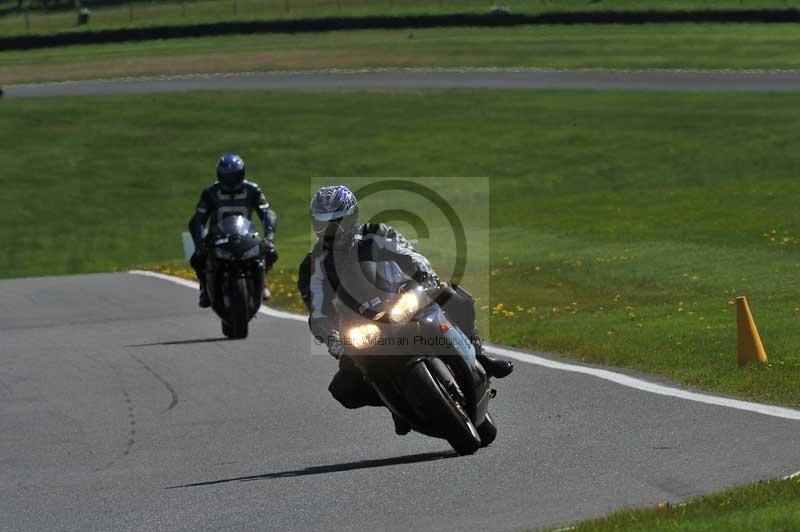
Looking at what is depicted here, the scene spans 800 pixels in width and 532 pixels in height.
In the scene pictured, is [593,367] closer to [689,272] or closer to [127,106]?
[689,272]

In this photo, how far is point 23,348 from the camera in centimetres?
1733

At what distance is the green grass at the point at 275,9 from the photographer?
202ft

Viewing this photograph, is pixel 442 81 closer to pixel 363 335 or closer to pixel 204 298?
pixel 204 298

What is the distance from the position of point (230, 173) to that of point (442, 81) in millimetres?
34151

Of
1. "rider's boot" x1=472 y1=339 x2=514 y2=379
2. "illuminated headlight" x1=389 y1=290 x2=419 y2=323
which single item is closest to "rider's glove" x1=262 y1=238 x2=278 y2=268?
"rider's boot" x1=472 y1=339 x2=514 y2=379

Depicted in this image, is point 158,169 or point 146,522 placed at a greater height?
point 146,522

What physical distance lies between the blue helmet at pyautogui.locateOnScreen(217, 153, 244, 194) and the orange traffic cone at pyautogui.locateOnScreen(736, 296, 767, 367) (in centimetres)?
688

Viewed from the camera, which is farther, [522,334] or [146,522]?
[522,334]

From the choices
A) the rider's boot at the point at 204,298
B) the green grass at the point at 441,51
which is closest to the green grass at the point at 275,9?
the green grass at the point at 441,51

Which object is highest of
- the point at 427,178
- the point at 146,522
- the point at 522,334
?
the point at 146,522

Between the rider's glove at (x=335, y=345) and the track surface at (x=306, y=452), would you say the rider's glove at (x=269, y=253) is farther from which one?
the rider's glove at (x=335, y=345)

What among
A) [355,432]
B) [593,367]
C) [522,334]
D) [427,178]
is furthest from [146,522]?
[427,178]

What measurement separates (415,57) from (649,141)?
672 inches

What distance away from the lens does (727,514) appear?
284 inches
